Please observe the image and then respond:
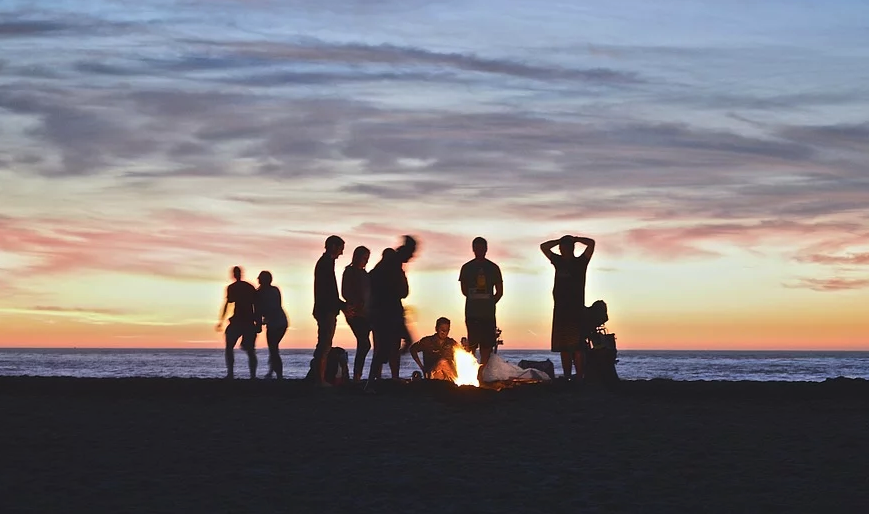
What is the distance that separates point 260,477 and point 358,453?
53.2 inches

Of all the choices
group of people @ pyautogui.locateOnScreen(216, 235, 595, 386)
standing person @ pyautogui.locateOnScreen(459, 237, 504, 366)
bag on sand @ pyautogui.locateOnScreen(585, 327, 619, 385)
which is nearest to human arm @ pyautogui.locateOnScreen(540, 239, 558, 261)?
group of people @ pyautogui.locateOnScreen(216, 235, 595, 386)

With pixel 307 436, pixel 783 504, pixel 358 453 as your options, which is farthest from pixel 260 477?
pixel 783 504

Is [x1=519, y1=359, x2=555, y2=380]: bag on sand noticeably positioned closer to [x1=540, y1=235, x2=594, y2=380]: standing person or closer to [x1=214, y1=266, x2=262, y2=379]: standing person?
[x1=540, y1=235, x2=594, y2=380]: standing person

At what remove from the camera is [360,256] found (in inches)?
625

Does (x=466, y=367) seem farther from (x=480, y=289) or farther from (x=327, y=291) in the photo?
(x=327, y=291)

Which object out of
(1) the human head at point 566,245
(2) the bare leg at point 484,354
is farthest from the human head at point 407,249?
(1) the human head at point 566,245

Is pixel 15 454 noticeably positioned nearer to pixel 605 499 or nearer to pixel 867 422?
pixel 605 499

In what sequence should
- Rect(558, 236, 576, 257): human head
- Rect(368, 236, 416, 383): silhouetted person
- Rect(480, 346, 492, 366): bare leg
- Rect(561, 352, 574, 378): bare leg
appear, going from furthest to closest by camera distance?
Rect(480, 346, 492, 366): bare leg, Rect(561, 352, 574, 378): bare leg, Rect(558, 236, 576, 257): human head, Rect(368, 236, 416, 383): silhouetted person

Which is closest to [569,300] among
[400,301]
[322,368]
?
Answer: [400,301]

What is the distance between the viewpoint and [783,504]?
25.0 ft

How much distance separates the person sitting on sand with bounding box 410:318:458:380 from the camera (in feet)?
57.1

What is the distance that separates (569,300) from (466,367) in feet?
6.21

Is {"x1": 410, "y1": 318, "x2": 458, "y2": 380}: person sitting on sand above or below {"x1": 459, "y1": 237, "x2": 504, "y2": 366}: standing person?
below

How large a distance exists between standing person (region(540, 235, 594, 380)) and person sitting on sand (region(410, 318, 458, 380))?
205cm
